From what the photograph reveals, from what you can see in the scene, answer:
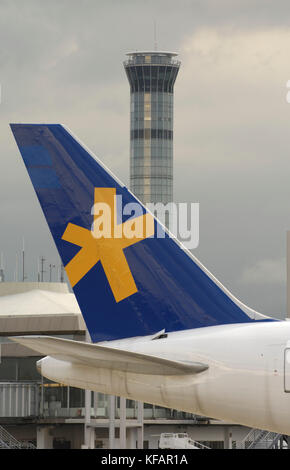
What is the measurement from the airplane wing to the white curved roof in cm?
8129

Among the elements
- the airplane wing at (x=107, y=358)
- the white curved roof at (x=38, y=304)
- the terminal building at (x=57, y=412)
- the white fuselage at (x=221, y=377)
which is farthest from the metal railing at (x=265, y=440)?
the airplane wing at (x=107, y=358)

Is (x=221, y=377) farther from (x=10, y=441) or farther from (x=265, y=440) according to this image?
(x=10, y=441)

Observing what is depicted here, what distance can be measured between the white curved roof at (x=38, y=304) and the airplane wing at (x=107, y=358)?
8129cm

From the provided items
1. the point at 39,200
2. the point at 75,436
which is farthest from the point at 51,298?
the point at 39,200

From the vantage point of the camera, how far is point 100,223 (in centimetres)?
2242

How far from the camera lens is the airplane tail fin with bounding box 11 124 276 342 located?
72.2ft

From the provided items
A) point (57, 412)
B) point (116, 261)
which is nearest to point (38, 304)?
point (57, 412)

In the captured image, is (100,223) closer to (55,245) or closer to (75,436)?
(55,245)

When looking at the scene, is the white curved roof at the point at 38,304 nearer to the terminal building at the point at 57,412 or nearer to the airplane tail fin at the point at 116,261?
the terminal building at the point at 57,412

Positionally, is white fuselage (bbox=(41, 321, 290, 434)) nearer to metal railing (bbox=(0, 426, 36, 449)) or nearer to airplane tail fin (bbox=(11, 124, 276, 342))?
airplane tail fin (bbox=(11, 124, 276, 342))

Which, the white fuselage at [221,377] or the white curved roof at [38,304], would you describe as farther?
the white curved roof at [38,304]

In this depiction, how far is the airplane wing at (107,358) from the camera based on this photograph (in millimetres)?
18703

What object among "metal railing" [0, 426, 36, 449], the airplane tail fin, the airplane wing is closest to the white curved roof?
A: "metal railing" [0, 426, 36, 449]

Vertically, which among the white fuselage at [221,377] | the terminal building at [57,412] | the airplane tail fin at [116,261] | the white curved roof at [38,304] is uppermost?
the white curved roof at [38,304]
